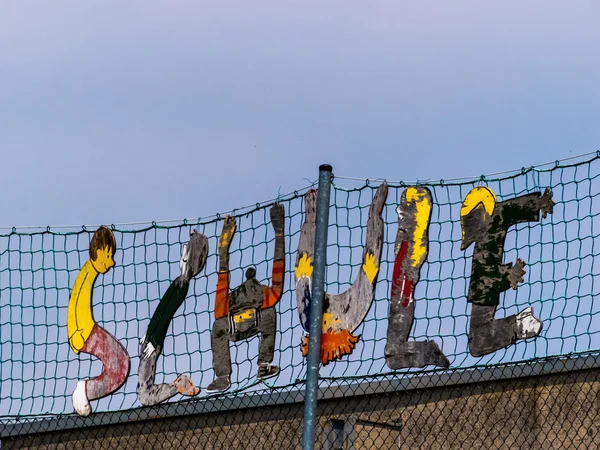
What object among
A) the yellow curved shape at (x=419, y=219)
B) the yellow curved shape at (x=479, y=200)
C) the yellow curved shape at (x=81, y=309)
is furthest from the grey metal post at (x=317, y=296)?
the yellow curved shape at (x=81, y=309)

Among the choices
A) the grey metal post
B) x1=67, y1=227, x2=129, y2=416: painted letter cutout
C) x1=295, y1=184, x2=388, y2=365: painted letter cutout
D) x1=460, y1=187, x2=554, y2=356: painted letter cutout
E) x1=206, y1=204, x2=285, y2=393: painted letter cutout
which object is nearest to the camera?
the grey metal post

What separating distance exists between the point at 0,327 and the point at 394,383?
255 cm

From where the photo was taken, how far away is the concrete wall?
7086 millimetres

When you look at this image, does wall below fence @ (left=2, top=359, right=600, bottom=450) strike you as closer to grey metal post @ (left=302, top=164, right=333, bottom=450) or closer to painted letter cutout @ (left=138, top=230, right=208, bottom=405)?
painted letter cutout @ (left=138, top=230, right=208, bottom=405)

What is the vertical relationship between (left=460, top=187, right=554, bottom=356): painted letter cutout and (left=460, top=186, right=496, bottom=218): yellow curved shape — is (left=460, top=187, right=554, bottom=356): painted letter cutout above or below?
below

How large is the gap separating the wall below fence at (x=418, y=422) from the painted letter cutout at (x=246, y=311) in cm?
110

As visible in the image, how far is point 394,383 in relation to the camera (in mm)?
7754

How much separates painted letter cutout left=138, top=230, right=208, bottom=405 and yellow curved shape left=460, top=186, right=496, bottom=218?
1.66m

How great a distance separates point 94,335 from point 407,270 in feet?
7.29

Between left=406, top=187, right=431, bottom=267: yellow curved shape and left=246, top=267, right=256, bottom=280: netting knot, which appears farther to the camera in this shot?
left=246, top=267, right=256, bottom=280: netting knot

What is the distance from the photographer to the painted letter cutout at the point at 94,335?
7430 mm

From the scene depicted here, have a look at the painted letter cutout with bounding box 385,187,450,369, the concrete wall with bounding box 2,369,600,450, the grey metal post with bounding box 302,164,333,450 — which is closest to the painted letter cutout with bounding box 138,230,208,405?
the concrete wall with bounding box 2,369,600,450

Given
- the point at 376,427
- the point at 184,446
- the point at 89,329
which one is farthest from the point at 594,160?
the point at 184,446

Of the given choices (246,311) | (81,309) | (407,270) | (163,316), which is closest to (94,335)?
(81,309)
